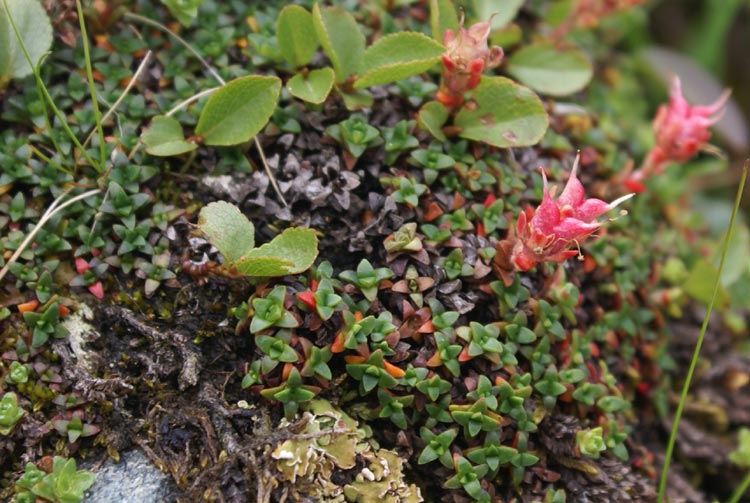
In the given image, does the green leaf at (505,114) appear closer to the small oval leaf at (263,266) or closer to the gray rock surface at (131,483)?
the small oval leaf at (263,266)

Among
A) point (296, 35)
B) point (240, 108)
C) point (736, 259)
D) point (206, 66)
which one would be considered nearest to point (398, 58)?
point (296, 35)

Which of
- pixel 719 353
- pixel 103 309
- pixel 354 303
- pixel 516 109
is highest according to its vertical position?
pixel 516 109

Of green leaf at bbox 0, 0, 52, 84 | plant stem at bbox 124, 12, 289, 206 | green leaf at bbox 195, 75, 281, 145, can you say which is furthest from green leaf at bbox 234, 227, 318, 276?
green leaf at bbox 0, 0, 52, 84

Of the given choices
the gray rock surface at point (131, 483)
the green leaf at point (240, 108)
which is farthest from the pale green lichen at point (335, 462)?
the green leaf at point (240, 108)

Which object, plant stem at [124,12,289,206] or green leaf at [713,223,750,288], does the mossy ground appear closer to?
plant stem at [124,12,289,206]

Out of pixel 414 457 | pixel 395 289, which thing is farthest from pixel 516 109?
pixel 414 457

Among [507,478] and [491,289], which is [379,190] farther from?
[507,478]

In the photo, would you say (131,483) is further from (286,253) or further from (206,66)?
(206,66)
